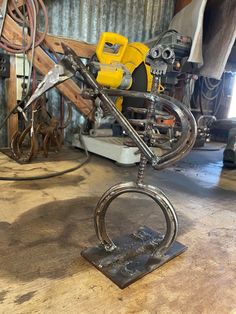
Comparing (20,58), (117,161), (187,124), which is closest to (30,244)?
(187,124)

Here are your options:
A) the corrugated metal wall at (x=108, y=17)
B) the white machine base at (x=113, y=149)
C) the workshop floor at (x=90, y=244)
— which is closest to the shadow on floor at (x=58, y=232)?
the workshop floor at (x=90, y=244)

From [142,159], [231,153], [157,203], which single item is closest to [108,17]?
[231,153]

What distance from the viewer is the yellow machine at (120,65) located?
2443 millimetres

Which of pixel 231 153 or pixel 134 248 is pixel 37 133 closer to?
pixel 134 248

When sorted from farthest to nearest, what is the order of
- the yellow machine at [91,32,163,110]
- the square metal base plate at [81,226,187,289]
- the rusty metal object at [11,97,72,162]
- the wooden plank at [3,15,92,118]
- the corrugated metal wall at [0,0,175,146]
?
the corrugated metal wall at [0,0,175,146]
the yellow machine at [91,32,163,110]
the wooden plank at [3,15,92,118]
the rusty metal object at [11,97,72,162]
the square metal base plate at [81,226,187,289]

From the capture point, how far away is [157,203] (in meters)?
0.98

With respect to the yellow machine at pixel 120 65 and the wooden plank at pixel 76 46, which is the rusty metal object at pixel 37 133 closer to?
the yellow machine at pixel 120 65

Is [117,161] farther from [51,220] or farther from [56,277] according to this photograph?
[56,277]

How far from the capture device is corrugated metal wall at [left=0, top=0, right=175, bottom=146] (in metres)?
2.82

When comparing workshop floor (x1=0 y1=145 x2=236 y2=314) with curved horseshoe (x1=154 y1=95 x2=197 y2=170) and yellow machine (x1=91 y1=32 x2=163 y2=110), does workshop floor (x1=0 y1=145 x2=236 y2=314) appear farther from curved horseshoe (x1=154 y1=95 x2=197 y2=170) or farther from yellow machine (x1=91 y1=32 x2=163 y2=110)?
yellow machine (x1=91 y1=32 x2=163 y2=110)

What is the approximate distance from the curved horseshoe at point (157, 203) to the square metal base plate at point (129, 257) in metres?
0.03

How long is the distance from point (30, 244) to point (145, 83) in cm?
213

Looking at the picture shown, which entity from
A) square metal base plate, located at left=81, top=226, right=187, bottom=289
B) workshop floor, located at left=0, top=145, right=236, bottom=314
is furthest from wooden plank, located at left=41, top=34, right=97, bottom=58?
square metal base plate, located at left=81, top=226, right=187, bottom=289

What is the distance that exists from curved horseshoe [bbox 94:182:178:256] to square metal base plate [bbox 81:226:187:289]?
33 mm
